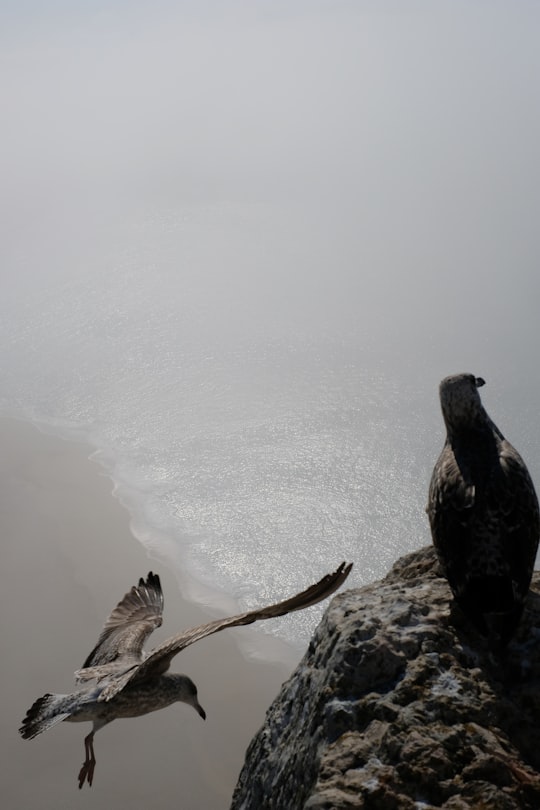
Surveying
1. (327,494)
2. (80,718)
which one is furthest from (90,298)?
(80,718)

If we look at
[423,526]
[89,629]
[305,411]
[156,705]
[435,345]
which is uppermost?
[435,345]

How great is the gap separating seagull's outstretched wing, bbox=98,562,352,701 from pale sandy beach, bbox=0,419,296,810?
4.94 m

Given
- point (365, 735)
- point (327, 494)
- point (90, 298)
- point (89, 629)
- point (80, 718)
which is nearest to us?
point (365, 735)

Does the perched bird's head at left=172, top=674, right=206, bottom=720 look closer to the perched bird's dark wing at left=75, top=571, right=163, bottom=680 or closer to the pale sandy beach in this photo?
the perched bird's dark wing at left=75, top=571, right=163, bottom=680

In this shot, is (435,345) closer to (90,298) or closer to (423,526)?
(423,526)

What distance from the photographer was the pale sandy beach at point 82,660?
10.6 meters

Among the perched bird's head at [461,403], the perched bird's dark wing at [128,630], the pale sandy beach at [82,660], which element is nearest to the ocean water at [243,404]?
the pale sandy beach at [82,660]

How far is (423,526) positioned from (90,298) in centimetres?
1564

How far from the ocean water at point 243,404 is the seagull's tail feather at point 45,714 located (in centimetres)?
649

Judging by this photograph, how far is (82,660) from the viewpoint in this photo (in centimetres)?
1244

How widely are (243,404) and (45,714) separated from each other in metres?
12.6

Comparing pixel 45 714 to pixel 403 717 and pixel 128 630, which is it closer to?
pixel 128 630

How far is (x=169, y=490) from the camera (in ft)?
53.8

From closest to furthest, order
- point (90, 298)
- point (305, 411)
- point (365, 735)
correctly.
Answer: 1. point (365, 735)
2. point (305, 411)
3. point (90, 298)
